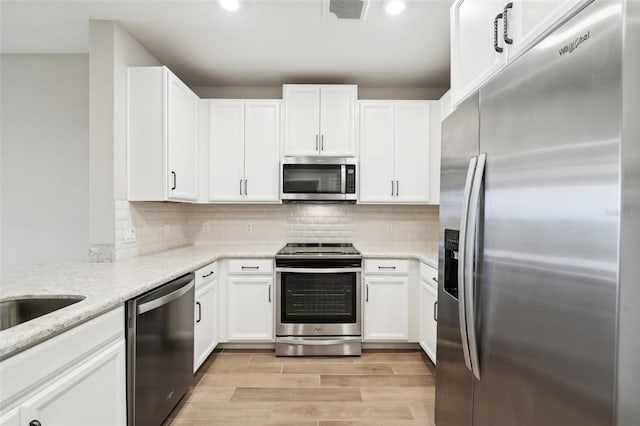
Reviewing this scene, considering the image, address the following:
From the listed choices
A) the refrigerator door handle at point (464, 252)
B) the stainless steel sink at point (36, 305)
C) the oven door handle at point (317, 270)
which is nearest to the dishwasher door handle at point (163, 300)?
the stainless steel sink at point (36, 305)

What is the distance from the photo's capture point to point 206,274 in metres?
2.68

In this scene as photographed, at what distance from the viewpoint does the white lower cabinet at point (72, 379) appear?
0.97 metres

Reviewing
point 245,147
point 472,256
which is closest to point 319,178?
point 245,147

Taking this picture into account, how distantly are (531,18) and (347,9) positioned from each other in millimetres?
1324

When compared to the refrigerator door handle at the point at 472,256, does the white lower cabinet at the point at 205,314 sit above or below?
below

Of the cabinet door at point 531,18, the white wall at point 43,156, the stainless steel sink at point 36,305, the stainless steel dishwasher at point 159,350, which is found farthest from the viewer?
the white wall at point 43,156

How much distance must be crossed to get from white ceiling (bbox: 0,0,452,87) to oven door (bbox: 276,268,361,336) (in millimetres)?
1860

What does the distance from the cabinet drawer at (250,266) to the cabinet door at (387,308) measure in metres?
0.90

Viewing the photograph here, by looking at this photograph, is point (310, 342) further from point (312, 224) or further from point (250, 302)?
point (312, 224)

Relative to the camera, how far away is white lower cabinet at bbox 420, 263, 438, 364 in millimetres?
2650

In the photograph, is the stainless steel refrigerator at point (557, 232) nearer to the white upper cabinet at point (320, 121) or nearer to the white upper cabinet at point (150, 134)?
the white upper cabinet at point (320, 121)

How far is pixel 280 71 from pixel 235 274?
196 centimetres

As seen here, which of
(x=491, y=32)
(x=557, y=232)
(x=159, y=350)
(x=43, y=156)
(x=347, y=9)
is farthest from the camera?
(x=43, y=156)

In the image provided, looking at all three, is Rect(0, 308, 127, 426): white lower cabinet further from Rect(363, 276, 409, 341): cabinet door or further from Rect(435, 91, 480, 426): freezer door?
Rect(363, 276, 409, 341): cabinet door
